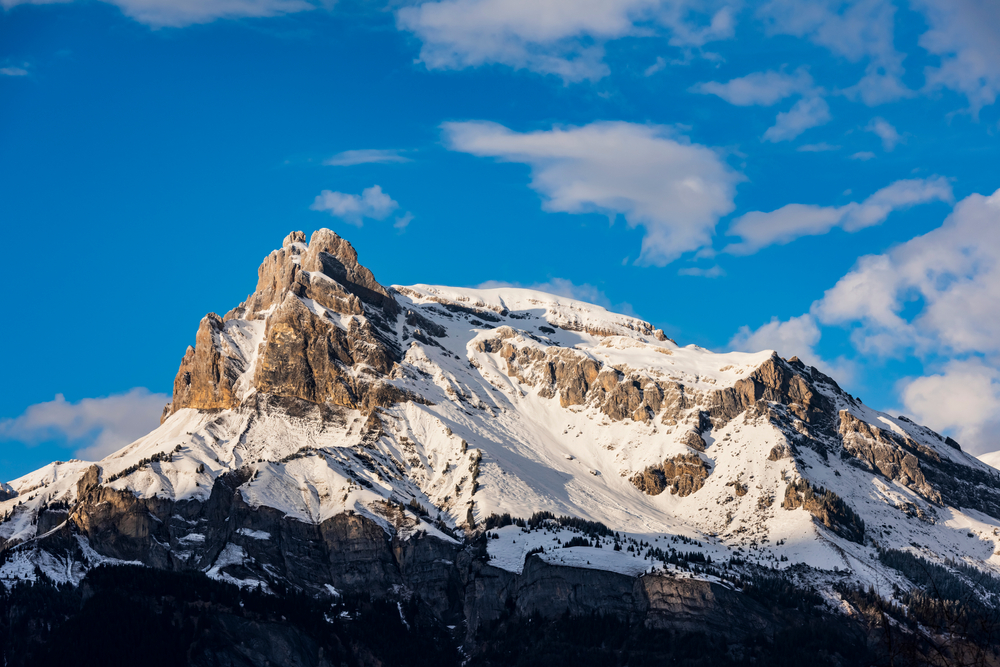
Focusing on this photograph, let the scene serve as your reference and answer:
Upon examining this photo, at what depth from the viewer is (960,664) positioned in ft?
131

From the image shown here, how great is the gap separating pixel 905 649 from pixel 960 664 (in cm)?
214

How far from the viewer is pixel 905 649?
1567 inches
